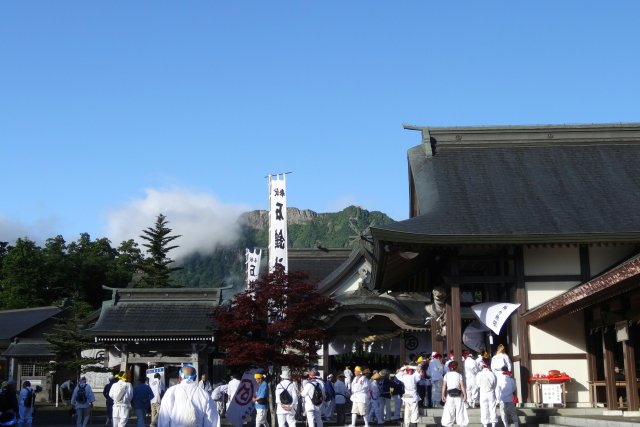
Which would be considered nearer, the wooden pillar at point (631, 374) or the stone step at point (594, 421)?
the stone step at point (594, 421)

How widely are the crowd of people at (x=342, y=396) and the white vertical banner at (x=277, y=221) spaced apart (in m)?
10.8

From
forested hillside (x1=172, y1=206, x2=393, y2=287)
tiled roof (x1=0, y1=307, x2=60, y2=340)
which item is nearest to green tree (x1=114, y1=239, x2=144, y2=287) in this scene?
tiled roof (x1=0, y1=307, x2=60, y2=340)

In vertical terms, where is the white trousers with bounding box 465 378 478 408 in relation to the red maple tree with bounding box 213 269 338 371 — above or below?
below

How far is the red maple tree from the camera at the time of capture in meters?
24.3

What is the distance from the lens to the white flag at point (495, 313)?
18.7m

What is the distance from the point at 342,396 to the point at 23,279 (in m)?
41.7

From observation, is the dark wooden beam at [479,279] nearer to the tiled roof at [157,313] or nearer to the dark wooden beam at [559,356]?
the dark wooden beam at [559,356]

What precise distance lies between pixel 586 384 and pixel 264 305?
10169mm

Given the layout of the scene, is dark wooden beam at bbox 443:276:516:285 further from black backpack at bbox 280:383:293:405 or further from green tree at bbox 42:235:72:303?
green tree at bbox 42:235:72:303

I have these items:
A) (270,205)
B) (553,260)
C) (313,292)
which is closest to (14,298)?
(270,205)

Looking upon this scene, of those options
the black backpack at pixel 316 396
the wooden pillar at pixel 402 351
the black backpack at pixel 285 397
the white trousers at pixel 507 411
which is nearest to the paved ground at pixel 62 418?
the black backpack at pixel 316 396

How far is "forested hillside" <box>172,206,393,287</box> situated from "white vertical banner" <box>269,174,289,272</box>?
101 m

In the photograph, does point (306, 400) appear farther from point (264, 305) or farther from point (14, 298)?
point (14, 298)

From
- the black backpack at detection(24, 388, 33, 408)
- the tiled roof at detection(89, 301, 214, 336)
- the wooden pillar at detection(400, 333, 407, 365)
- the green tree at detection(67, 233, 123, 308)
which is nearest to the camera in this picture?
the black backpack at detection(24, 388, 33, 408)
